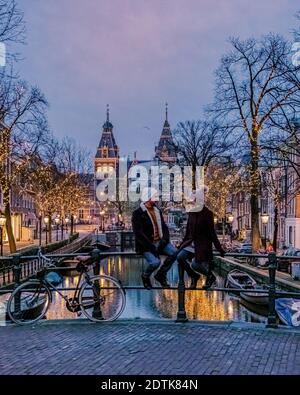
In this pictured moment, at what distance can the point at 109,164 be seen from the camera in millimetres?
A: 153125

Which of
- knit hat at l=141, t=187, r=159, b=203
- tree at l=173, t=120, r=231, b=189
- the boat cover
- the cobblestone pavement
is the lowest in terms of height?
the boat cover

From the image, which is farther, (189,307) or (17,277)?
(189,307)

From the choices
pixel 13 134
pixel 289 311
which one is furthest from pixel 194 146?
pixel 289 311

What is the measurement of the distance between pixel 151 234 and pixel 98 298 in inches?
50.8

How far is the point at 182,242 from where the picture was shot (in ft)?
26.6

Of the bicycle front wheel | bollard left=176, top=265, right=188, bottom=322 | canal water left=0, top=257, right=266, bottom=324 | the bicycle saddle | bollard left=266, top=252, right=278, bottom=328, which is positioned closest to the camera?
bollard left=266, top=252, right=278, bottom=328

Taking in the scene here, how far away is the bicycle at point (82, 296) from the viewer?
843 centimetres

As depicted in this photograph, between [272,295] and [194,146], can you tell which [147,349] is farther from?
[194,146]

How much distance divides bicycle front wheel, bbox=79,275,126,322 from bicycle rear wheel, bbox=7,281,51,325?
627 mm

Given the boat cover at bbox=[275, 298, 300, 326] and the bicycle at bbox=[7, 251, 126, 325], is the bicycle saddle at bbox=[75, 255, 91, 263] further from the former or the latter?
the boat cover at bbox=[275, 298, 300, 326]

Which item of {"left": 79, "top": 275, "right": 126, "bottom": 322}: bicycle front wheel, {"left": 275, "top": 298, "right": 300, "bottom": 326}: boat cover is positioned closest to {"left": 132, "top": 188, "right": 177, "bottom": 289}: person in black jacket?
{"left": 79, "top": 275, "right": 126, "bottom": 322}: bicycle front wheel

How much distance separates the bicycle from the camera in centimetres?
843
